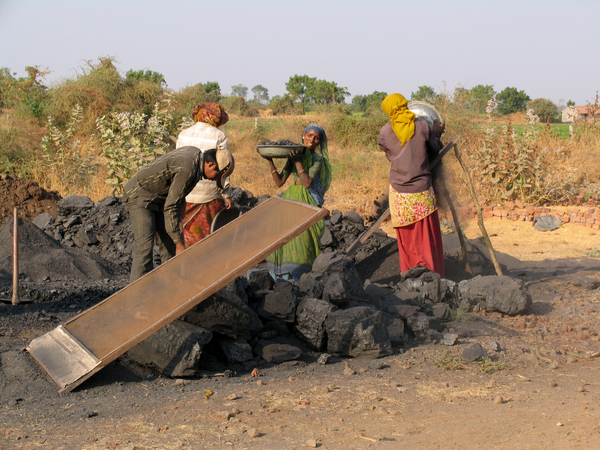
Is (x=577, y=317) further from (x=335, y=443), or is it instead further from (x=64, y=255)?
(x=64, y=255)

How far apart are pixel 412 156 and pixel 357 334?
6.99 feet

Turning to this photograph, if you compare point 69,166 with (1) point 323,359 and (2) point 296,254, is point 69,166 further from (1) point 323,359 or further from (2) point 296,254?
(1) point 323,359

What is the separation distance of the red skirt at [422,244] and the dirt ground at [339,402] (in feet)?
3.31

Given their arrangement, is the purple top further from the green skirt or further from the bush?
the bush

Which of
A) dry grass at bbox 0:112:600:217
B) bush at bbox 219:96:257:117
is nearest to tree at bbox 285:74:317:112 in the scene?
bush at bbox 219:96:257:117

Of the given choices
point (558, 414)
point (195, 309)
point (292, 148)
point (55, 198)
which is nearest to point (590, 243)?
point (292, 148)

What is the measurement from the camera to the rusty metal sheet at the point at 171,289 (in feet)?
10.6

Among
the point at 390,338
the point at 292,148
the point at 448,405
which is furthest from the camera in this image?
the point at 292,148

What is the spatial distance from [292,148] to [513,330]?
104 inches

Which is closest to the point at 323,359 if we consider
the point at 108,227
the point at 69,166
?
the point at 108,227

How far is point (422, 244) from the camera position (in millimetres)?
5570

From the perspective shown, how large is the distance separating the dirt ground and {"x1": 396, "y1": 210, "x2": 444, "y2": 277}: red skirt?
3.31 feet

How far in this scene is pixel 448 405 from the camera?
310 centimetres

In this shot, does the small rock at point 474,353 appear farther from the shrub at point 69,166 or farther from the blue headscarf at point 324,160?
the shrub at point 69,166
